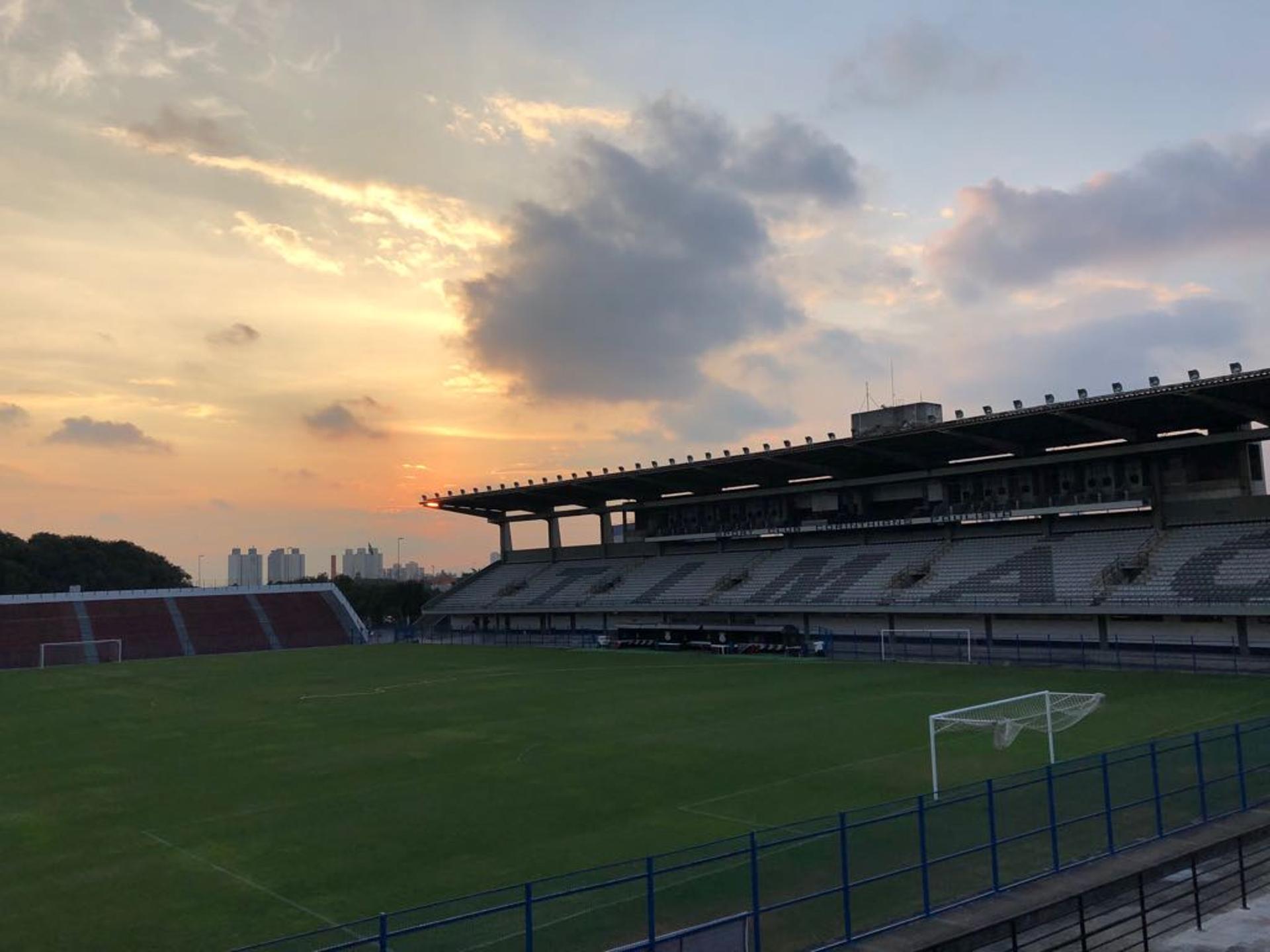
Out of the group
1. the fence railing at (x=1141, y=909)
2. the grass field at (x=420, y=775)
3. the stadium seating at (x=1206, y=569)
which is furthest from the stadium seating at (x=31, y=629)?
the fence railing at (x=1141, y=909)

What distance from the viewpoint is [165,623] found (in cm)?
7481

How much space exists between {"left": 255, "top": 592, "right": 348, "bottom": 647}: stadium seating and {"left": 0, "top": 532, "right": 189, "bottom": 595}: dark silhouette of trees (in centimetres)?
3874

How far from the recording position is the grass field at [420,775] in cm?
1580

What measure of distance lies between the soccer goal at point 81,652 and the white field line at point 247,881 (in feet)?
175

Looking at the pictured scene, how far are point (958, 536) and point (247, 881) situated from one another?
5289 cm

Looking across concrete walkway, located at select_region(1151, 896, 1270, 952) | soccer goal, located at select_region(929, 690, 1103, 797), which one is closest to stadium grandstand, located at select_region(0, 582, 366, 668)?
soccer goal, located at select_region(929, 690, 1103, 797)

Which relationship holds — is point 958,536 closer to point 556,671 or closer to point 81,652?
point 556,671

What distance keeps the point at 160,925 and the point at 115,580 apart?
13599cm

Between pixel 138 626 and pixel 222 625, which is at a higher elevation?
pixel 138 626

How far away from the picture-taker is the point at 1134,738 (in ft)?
83.6

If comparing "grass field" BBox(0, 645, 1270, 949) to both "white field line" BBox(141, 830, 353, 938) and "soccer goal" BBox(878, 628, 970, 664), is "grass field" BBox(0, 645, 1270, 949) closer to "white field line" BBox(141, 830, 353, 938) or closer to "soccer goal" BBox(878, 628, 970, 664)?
"white field line" BBox(141, 830, 353, 938)

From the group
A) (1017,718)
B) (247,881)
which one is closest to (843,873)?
(247,881)

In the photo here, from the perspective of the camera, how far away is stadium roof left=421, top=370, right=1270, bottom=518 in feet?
148

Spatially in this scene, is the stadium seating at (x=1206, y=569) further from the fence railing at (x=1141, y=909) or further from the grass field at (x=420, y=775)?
the fence railing at (x=1141, y=909)
